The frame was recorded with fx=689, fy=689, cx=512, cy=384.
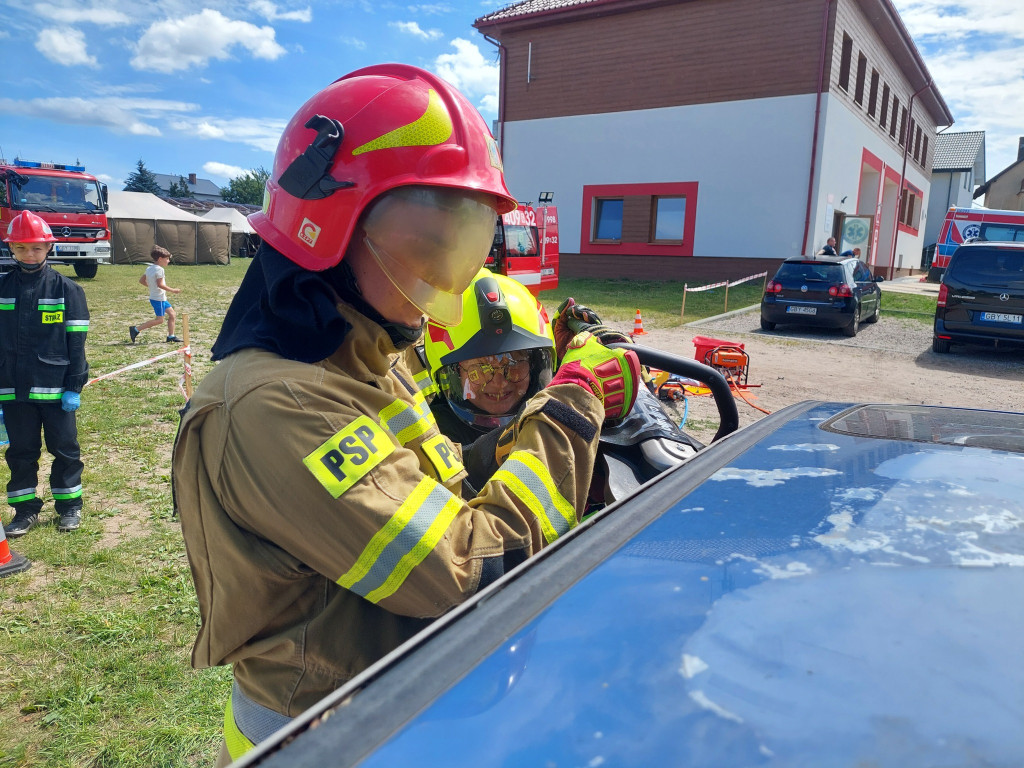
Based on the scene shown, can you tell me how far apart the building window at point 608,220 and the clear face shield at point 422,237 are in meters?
21.4

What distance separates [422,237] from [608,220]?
868 inches

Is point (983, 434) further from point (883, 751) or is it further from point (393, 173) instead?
point (393, 173)

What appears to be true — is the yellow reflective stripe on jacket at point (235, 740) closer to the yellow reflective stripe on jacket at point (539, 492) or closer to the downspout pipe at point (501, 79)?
the yellow reflective stripe on jacket at point (539, 492)

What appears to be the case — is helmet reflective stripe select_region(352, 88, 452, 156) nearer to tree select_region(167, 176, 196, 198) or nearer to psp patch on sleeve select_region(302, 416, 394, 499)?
psp patch on sleeve select_region(302, 416, 394, 499)

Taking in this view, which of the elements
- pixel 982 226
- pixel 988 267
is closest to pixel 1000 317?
pixel 988 267

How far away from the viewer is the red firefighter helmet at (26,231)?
15.1ft

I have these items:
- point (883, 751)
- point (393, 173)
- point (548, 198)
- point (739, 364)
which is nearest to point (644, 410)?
point (393, 173)

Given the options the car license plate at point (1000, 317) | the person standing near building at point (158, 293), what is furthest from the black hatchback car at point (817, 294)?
the person standing near building at point (158, 293)

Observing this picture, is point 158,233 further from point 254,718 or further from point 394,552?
point 394,552

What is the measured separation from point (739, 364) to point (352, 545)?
7.53m

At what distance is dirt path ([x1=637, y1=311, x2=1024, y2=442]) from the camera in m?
8.19

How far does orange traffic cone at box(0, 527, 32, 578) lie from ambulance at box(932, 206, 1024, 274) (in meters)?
24.5

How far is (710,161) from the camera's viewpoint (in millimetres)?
20141

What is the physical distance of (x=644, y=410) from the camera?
2340mm
